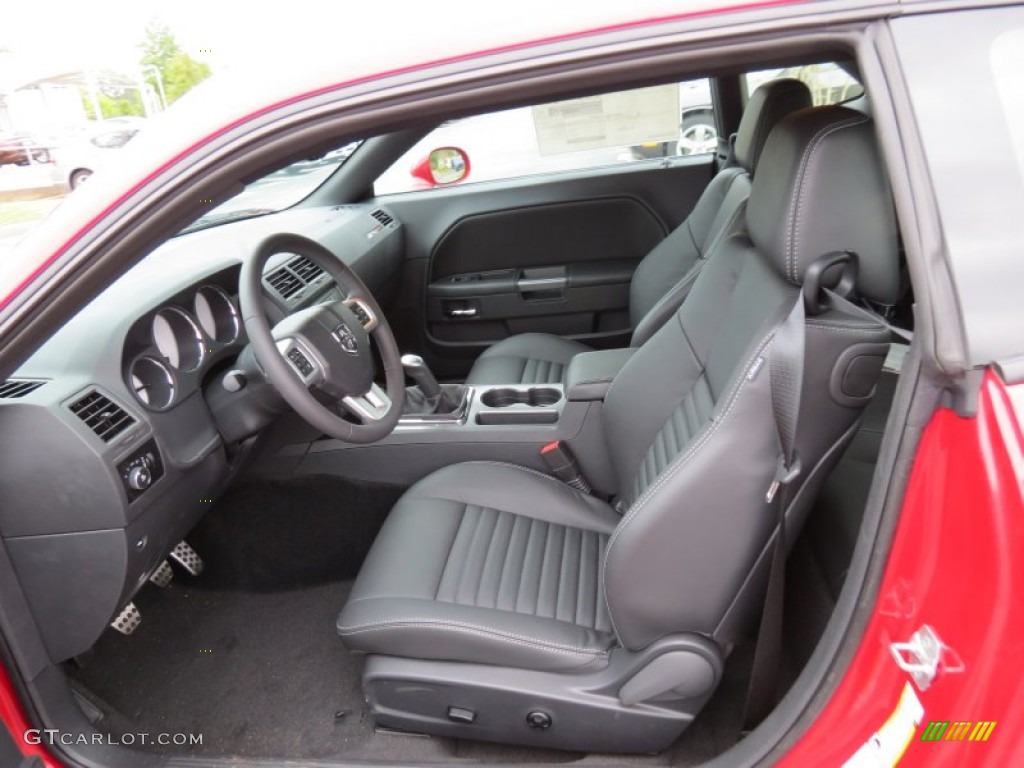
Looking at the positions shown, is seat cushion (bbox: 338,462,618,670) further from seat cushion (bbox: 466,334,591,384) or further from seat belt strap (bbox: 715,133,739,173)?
seat belt strap (bbox: 715,133,739,173)

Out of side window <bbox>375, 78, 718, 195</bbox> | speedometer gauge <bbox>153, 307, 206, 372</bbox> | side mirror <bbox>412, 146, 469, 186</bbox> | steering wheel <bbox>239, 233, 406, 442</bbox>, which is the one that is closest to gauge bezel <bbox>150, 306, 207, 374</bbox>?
speedometer gauge <bbox>153, 307, 206, 372</bbox>

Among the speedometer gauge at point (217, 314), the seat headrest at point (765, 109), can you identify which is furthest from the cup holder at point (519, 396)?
the seat headrest at point (765, 109)

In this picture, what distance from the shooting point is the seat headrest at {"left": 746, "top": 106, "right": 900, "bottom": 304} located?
46.3 inches

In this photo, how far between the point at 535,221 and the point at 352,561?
1670mm

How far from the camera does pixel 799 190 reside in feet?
4.01

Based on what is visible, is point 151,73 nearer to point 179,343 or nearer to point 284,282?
point 284,282

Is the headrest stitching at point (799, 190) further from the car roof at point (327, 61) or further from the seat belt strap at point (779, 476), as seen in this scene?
the car roof at point (327, 61)

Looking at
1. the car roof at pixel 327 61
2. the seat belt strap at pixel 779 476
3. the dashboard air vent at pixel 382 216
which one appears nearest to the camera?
the car roof at pixel 327 61

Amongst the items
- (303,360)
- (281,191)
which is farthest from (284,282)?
(281,191)

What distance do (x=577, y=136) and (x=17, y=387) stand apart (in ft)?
4.34

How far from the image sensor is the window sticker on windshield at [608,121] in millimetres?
1855

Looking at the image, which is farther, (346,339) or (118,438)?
(346,339)

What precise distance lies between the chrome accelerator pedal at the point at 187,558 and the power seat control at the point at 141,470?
2.26 feet

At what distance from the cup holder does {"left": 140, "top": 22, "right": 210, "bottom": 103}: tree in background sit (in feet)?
3.51
